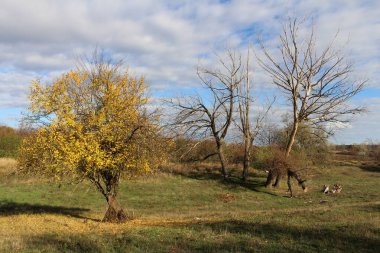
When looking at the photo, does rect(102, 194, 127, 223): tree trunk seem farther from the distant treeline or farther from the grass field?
the distant treeline

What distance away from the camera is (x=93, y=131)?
16078mm

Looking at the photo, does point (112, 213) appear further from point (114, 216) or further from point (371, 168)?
point (371, 168)

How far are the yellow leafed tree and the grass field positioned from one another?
204 centimetres

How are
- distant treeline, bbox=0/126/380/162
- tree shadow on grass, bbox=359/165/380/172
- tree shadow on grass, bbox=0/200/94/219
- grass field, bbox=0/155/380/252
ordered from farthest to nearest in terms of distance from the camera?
tree shadow on grass, bbox=359/165/380/172 → distant treeline, bbox=0/126/380/162 → tree shadow on grass, bbox=0/200/94/219 → grass field, bbox=0/155/380/252

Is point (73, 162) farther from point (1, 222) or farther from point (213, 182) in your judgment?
point (213, 182)

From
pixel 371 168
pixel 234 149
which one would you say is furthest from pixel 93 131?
pixel 371 168

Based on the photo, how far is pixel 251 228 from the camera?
12.4 meters

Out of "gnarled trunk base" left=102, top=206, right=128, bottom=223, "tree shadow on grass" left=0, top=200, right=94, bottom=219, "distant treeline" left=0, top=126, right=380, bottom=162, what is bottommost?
"tree shadow on grass" left=0, top=200, right=94, bottom=219

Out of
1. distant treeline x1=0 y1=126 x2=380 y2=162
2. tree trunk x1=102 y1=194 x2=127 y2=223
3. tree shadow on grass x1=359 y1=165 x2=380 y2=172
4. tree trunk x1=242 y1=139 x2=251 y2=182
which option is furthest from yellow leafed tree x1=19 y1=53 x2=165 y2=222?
tree shadow on grass x1=359 y1=165 x2=380 y2=172

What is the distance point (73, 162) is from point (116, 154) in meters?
2.00

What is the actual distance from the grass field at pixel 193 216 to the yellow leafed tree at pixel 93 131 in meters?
2.04

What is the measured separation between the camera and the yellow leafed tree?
15.4m

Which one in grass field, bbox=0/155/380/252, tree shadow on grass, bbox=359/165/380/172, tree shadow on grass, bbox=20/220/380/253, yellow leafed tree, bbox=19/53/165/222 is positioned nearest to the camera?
tree shadow on grass, bbox=20/220/380/253

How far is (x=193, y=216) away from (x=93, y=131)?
7.25m
